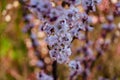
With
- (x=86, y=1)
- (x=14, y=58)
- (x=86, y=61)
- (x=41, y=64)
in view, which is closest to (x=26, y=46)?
(x=14, y=58)

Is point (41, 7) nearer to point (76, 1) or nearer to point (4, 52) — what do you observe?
point (76, 1)

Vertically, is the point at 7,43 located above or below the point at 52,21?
below

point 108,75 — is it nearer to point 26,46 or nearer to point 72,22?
point 26,46

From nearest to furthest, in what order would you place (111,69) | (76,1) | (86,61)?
(76,1), (86,61), (111,69)

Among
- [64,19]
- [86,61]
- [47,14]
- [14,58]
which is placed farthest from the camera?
[14,58]

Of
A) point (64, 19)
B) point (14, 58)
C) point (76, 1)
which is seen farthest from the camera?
point (14, 58)

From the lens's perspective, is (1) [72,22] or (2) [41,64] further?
(2) [41,64]

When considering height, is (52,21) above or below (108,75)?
above

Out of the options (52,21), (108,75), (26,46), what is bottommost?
(108,75)

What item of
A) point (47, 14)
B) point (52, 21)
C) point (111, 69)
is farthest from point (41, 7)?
point (111, 69)
